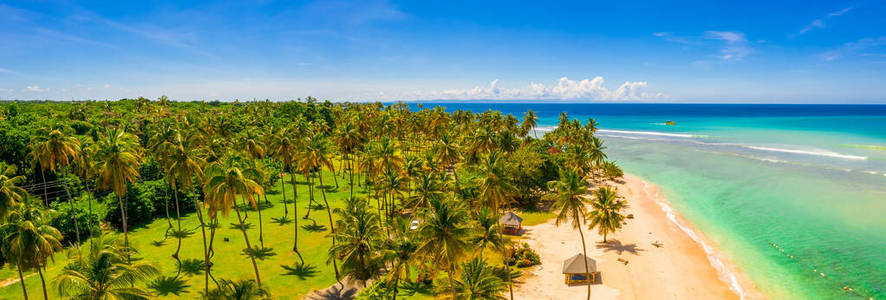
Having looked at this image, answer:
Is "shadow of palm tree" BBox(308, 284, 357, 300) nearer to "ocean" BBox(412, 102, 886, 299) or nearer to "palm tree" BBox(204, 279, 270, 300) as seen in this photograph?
"palm tree" BBox(204, 279, 270, 300)

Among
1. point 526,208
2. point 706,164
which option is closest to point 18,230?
point 526,208


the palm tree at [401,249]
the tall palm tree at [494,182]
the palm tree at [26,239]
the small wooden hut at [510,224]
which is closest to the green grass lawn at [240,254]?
the small wooden hut at [510,224]

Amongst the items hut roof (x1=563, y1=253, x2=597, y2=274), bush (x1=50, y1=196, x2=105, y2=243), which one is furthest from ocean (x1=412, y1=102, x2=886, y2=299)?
bush (x1=50, y1=196, x2=105, y2=243)

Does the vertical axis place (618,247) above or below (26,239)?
below

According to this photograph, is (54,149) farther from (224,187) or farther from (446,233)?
(446,233)

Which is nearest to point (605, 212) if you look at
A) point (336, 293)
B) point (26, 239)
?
point (336, 293)

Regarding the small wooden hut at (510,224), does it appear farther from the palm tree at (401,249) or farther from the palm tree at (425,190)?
the palm tree at (401,249)
